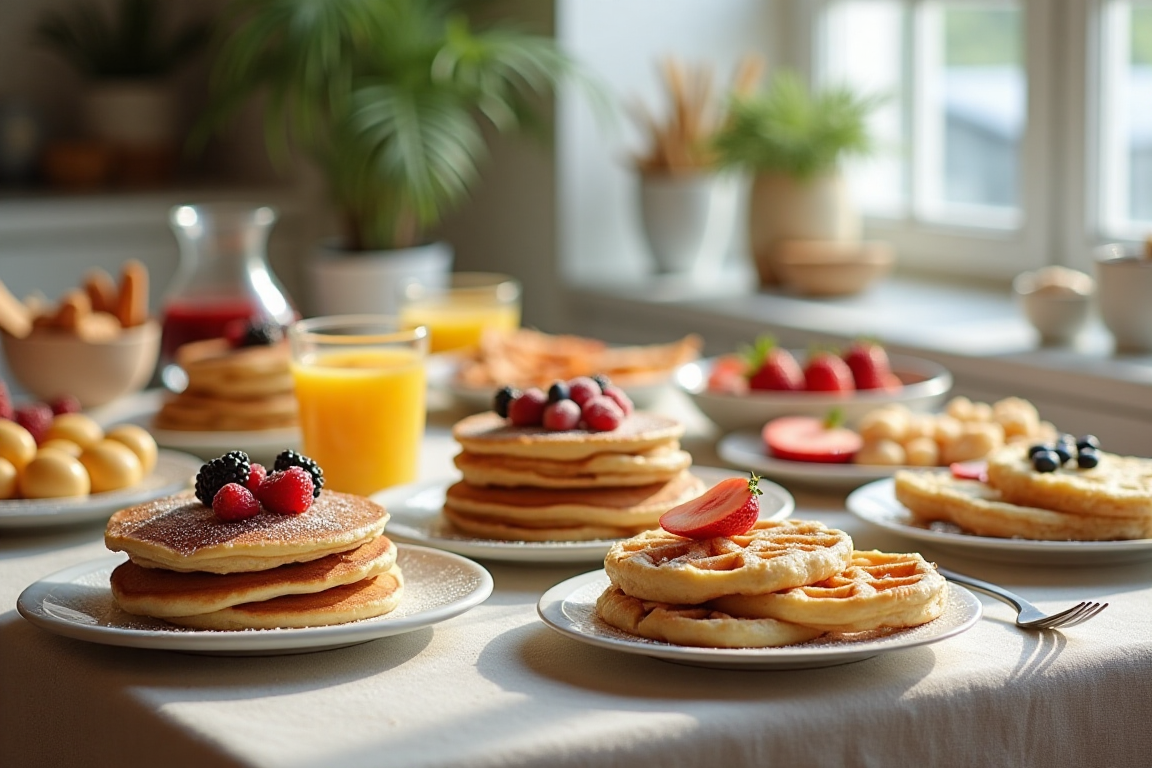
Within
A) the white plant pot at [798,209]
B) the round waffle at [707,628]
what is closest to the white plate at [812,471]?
the round waffle at [707,628]

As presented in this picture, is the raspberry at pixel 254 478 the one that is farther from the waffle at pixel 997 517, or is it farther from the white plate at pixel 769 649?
the waffle at pixel 997 517

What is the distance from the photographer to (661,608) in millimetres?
1042

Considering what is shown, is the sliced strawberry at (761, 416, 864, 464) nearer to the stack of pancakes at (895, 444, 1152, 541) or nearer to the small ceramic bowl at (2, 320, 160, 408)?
the stack of pancakes at (895, 444, 1152, 541)

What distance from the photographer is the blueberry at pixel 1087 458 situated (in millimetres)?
1344

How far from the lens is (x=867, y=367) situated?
6.16ft

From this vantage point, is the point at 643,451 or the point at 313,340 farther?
the point at 313,340

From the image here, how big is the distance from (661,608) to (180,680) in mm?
350

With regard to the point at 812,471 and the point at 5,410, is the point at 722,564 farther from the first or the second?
the point at 5,410

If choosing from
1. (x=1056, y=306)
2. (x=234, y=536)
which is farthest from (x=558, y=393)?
(x=1056, y=306)

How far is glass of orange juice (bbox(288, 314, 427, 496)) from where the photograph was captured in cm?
159

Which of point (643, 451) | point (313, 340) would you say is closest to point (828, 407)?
point (643, 451)

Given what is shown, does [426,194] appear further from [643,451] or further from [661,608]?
[661,608]

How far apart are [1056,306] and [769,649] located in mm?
1429

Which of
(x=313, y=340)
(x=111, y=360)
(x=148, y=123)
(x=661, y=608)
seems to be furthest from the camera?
(x=148, y=123)
